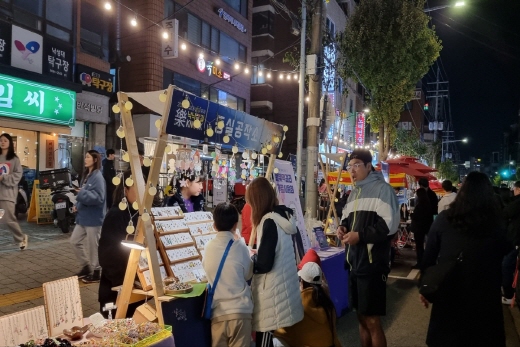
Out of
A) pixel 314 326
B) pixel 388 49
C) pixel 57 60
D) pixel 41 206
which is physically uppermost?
pixel 388 49

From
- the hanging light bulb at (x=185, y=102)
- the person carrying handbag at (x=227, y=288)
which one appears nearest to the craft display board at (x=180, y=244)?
the person carrying handbag at (x=227, y=288)

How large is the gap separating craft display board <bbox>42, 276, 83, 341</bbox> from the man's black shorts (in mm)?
2657

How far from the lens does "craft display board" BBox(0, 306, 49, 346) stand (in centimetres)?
300

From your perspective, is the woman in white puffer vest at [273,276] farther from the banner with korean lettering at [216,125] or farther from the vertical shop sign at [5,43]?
the vertical shop sign at [5,43]

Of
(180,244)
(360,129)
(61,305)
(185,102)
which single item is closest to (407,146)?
(360,129)

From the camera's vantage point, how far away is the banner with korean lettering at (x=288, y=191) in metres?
6.22

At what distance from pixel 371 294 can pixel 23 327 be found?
3.10 m

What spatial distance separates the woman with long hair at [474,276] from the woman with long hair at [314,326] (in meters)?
1.03

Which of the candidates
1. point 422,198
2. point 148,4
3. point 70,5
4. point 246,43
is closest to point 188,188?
point 422,198

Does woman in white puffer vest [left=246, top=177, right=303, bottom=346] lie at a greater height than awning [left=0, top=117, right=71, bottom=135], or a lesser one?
lesser

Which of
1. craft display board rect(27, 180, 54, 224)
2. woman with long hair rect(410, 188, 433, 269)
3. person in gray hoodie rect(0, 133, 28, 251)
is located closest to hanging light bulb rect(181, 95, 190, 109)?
person in gray hoodie rect(0, 133, 28, 251)

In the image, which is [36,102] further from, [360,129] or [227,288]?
[360,129]

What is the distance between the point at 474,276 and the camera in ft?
9.87

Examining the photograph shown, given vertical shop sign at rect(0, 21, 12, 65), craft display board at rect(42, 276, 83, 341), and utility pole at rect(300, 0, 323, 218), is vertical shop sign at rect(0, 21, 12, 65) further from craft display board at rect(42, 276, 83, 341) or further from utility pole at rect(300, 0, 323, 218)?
craft display board at rect(42, 276, 83, 341)
